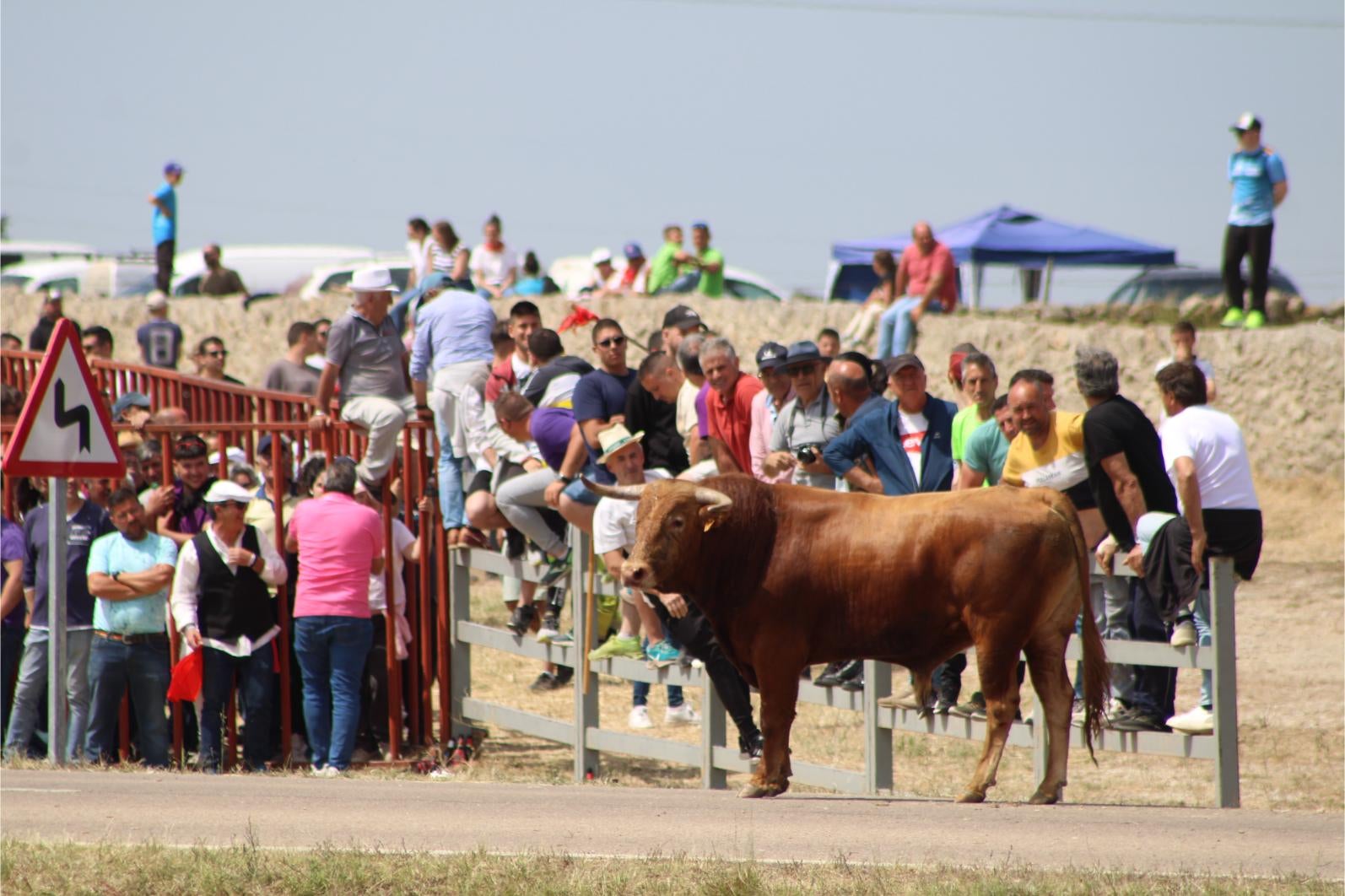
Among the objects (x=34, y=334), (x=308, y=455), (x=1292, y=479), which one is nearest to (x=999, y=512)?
(x=308, y=455)

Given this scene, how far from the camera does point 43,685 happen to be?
1206cm

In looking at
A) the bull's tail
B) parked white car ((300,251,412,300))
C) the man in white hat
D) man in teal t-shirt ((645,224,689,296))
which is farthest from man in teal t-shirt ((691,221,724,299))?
the bull's tail

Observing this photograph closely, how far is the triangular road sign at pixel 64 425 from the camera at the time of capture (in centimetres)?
1016

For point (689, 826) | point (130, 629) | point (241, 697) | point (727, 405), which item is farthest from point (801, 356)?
point (130, 629)

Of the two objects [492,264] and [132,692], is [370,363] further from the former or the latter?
[492,264]

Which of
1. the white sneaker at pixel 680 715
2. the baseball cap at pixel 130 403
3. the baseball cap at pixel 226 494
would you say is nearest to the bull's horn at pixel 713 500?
the baseball cap at pixel 226 494

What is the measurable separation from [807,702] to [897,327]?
9097mm

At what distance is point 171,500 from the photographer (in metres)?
12.1

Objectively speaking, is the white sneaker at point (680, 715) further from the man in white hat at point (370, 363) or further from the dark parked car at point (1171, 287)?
the dark parked car at point (1171, 287)

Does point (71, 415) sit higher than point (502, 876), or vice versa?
point (71, 415)

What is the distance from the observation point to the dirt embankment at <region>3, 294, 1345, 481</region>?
19766 millimetres

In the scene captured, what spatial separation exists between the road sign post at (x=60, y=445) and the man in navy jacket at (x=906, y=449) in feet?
15.0

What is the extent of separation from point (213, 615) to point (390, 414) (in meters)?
1.86

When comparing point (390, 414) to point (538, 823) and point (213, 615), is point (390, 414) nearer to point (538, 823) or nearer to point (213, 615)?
point (213, 615)
